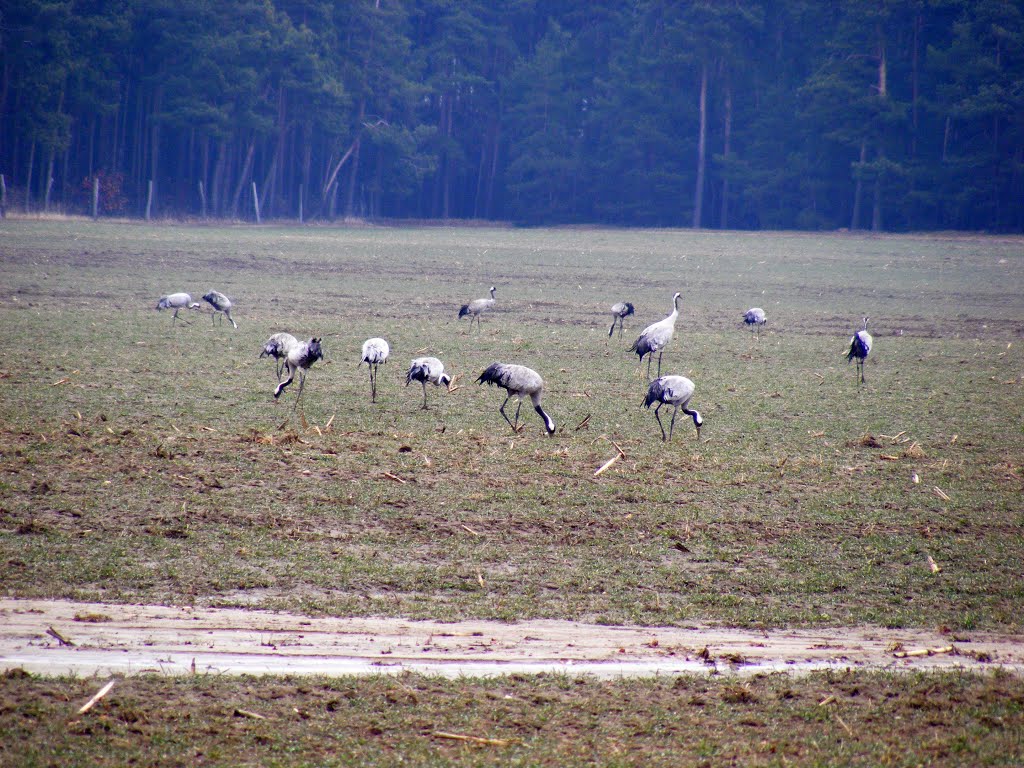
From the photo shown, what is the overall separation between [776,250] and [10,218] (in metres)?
29.1

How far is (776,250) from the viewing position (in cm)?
4028

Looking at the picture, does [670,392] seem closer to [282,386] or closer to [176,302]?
[282,386]

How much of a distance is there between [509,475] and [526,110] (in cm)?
6160

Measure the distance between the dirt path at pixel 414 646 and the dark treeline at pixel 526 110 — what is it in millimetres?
43688

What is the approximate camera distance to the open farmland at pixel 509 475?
728 cm

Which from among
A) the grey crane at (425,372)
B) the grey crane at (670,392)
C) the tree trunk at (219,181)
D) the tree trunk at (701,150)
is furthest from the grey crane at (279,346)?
the tree trunk at (701,150)

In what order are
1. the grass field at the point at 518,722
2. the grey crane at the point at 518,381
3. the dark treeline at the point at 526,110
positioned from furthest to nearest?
the dark treeline at the point at 526,110 < the grey crane at the point at 518,381 < the grass field at the point at 518,722

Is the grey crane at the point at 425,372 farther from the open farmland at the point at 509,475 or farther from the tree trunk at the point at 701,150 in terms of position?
the tree trunk at the point at 701,150

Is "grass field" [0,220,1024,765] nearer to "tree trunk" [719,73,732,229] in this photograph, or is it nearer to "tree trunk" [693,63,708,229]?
"tree trunk" [693,63,708,229]

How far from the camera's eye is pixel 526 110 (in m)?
68.6

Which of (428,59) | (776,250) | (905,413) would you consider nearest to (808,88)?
(776,250)

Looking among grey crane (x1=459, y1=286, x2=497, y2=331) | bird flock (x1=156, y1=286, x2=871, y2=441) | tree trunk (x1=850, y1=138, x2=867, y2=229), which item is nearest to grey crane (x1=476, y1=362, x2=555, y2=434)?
bird flock (x1=156, y1=286, x2=871, y2=441)

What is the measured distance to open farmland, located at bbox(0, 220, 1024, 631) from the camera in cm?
728

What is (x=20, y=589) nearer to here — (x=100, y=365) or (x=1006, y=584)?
(x=1006, y=584)
